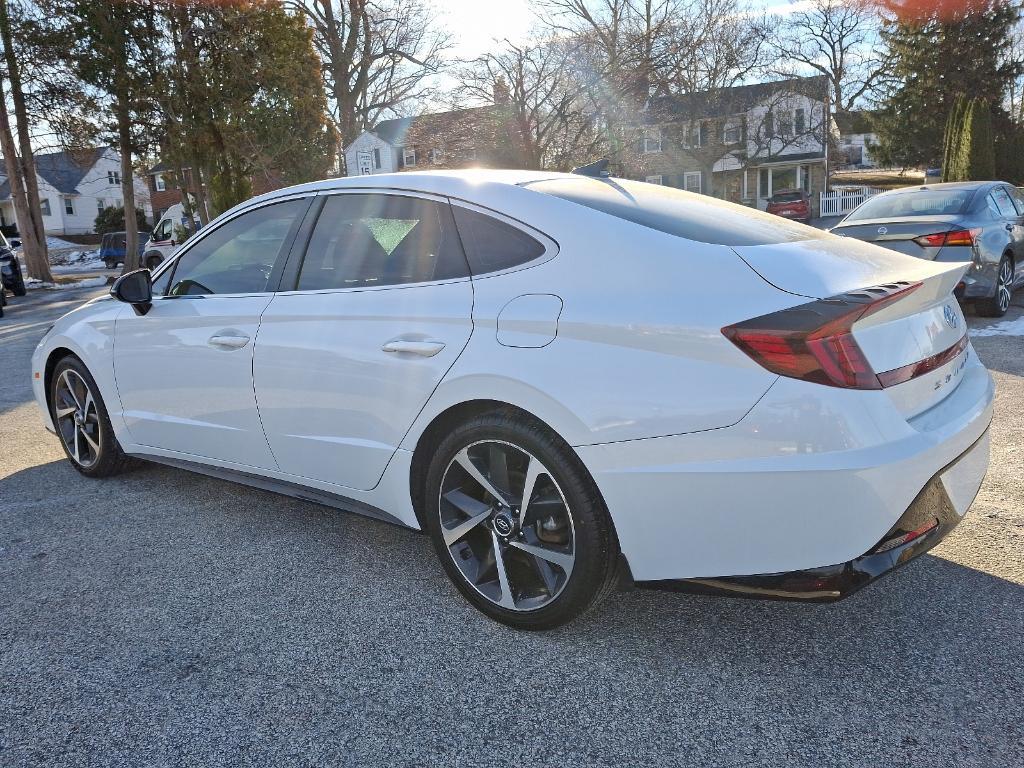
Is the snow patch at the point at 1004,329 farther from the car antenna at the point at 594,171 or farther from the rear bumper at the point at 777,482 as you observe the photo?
the rear bumper at the point at 777,482

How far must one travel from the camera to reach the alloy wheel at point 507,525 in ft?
8.79

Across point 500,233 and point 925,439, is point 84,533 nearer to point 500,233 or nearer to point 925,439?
point 500,233

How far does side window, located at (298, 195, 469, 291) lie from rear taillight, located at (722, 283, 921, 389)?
1.09 meters

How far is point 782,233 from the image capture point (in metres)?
2.94

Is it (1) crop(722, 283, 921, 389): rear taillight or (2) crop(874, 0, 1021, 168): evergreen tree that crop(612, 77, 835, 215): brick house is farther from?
(1) crop(722, 283, 921, 389): rear taillight

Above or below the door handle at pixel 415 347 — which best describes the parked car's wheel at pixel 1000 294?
below

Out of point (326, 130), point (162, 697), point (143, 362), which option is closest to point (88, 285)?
point (326, 130)

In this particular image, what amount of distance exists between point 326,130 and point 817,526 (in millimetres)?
24970

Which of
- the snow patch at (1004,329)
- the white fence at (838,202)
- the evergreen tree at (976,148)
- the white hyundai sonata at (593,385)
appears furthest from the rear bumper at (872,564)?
the white fence at (838,202)

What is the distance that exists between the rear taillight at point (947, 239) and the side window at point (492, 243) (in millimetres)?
6204

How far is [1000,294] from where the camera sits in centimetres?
852

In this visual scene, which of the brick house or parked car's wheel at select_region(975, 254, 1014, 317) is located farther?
the brick house

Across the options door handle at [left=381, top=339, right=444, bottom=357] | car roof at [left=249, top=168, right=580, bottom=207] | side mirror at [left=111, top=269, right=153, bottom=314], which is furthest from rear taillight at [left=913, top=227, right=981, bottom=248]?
side mirror at [left=111, top=269, right=153, bottom=314]

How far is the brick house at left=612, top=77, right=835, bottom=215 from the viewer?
2986 cm
